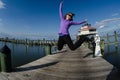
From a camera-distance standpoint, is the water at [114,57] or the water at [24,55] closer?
the water at [114,57]

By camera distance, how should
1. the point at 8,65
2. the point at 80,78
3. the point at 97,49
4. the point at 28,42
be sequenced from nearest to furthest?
the point at 80,78 → the point at 8,65 → the point at 97,49 → the point at 28,42

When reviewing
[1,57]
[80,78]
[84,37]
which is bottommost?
[80,78]

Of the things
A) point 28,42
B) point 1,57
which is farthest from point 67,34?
point 28,42

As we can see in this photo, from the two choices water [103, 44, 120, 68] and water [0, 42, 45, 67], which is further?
water [0, 42, 45, 67]

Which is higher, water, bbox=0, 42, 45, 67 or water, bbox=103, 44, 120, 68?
water, bbox=103, 44, 120, 68

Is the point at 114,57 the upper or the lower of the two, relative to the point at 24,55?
upper

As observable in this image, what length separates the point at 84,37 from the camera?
7.36m

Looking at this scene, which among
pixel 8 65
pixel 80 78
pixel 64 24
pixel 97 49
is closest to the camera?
pixel 80 78

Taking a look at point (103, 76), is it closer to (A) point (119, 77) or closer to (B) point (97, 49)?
(A) point (119, 77)

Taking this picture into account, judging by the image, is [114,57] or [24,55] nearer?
[114,57]

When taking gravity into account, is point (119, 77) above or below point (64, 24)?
below

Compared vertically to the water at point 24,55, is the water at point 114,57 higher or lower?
higher

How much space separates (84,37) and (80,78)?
326 cm

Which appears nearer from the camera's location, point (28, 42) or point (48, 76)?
point (48, 76)
